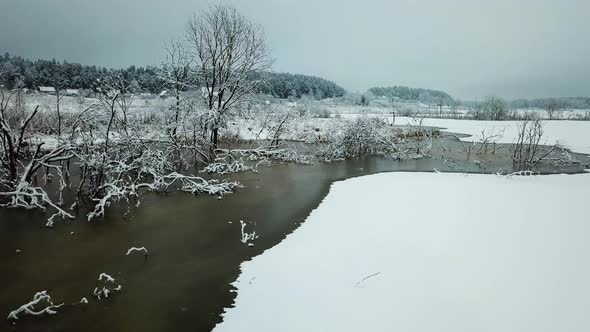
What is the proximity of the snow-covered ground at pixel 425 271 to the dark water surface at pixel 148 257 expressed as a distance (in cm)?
54

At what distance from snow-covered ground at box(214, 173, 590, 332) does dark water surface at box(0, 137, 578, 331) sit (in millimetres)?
537

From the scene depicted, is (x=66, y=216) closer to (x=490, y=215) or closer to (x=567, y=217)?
(x=490, y=215)

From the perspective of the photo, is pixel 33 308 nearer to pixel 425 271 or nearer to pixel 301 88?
pixel 425 271

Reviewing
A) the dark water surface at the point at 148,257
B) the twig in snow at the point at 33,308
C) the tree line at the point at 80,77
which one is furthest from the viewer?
the tree line at the point at 80,77

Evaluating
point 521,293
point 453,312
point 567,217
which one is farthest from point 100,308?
point 567,217

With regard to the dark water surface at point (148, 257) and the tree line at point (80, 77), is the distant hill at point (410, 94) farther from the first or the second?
the dark water surface at point (148, 257)

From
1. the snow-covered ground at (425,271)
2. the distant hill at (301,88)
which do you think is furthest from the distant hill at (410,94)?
the snow-covered ground at (425,271)

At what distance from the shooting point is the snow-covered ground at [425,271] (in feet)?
15.0

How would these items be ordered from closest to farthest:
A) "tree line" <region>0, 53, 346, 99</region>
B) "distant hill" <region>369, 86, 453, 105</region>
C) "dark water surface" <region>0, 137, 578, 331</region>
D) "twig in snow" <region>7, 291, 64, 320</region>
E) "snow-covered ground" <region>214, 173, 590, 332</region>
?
"twig in snow" <region>7, 291, 64, 320</region>, "snow-covered ground" <region>214, 173, 590, 332</region>, "dark water surface" <region>0, 137, 578, 331</region>, "tree line" <region>0, 53, 346, 99</region>, "distant hill" <region>369, 86, 453, 105</region>

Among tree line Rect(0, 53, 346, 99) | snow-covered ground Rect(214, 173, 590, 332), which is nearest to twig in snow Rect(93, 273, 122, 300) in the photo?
snow-covered ground Rect(214, 173, 590, 332)

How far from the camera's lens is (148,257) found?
21.3 feet

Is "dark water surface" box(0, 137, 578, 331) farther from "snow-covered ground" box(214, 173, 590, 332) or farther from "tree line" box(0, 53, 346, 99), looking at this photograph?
"tree line" box(0, 53, 346, 99)

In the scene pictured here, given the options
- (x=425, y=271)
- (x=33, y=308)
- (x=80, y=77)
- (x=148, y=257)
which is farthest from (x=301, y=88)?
(x=33, y=308)

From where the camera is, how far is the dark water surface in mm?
4691
